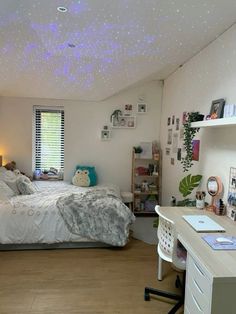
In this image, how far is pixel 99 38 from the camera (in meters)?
2.38

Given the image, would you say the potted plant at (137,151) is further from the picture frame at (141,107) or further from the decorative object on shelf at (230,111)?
the decorative object on shelf at (230,111)

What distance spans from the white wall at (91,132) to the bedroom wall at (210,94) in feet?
2.77

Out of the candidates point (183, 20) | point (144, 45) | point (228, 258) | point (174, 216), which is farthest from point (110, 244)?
point (183, 20)

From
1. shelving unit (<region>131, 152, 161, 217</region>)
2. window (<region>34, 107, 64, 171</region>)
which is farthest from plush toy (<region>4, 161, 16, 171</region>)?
shelving unit (<region>131, 152, 161, 217</region>)

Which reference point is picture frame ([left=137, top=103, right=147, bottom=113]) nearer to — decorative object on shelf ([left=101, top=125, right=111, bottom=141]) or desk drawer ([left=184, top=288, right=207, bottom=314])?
decorative object on shelf ([left=101, top=125, right=111, bottom=141])

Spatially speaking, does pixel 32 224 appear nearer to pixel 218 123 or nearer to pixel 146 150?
pixel 218 123

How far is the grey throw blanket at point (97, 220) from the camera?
9.86ft

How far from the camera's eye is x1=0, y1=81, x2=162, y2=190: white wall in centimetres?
439

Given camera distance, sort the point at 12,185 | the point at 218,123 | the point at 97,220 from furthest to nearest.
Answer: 1. the point at 12,185
2. the point at 97,220
3. the point at 218,123

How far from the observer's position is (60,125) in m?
4.61

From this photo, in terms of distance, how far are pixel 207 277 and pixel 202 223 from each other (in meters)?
→ 0.69

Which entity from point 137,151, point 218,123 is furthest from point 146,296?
point 137,151

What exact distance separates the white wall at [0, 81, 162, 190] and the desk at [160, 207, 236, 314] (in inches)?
114

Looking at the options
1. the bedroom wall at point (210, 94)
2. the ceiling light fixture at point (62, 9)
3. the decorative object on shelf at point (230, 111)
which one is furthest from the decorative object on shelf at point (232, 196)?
the ceiling light fixture at point (62, 9)
